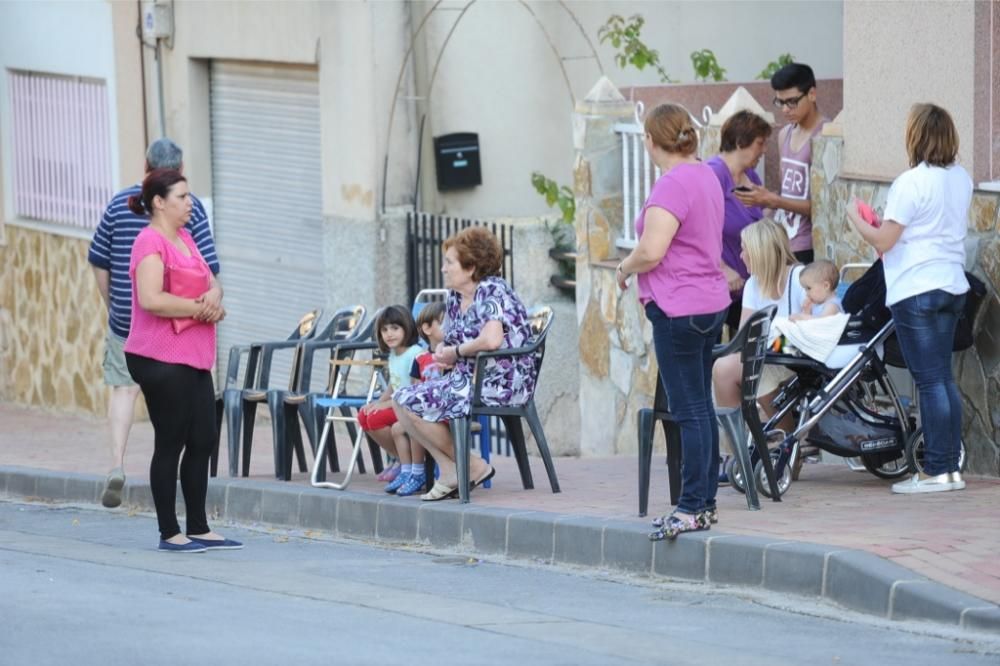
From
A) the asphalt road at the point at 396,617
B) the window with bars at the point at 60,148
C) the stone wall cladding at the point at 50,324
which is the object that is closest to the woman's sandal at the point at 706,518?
the asphalt road at the point at 396,617

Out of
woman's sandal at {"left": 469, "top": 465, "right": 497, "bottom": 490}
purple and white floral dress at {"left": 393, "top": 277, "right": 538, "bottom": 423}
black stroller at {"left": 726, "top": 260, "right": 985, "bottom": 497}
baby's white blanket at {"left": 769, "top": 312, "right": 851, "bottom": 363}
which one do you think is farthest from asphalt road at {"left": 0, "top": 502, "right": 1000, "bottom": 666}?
baby's white blanket at {"left": 769, "top": 312, "right": 851, "bottom": 363}

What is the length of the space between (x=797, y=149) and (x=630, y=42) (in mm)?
3179

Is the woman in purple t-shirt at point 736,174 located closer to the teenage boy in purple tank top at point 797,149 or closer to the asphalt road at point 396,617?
the teenage boy in purple tank top at point 797,149

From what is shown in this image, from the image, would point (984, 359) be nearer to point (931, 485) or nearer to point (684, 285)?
point (931, 485)

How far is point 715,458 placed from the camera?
8391 millimetres

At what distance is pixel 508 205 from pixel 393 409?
5.69 m

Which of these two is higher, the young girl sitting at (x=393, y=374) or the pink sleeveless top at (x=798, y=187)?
the pink sleeveless top at (x=798, y=187)

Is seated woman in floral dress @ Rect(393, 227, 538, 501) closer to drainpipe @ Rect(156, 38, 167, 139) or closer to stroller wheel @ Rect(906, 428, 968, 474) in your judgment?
stroller wheel @ Rect(906, 428, 968, 474)

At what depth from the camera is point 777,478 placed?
9.21 m

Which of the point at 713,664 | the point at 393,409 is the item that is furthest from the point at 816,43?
the point at 713,664

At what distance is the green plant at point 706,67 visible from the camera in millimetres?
13836

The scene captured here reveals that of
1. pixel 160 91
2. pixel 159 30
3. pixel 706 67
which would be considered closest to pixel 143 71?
pixel 160 91

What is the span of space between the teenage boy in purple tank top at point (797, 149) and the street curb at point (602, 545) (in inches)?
108

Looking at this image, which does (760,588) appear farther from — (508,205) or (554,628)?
(508,205)
